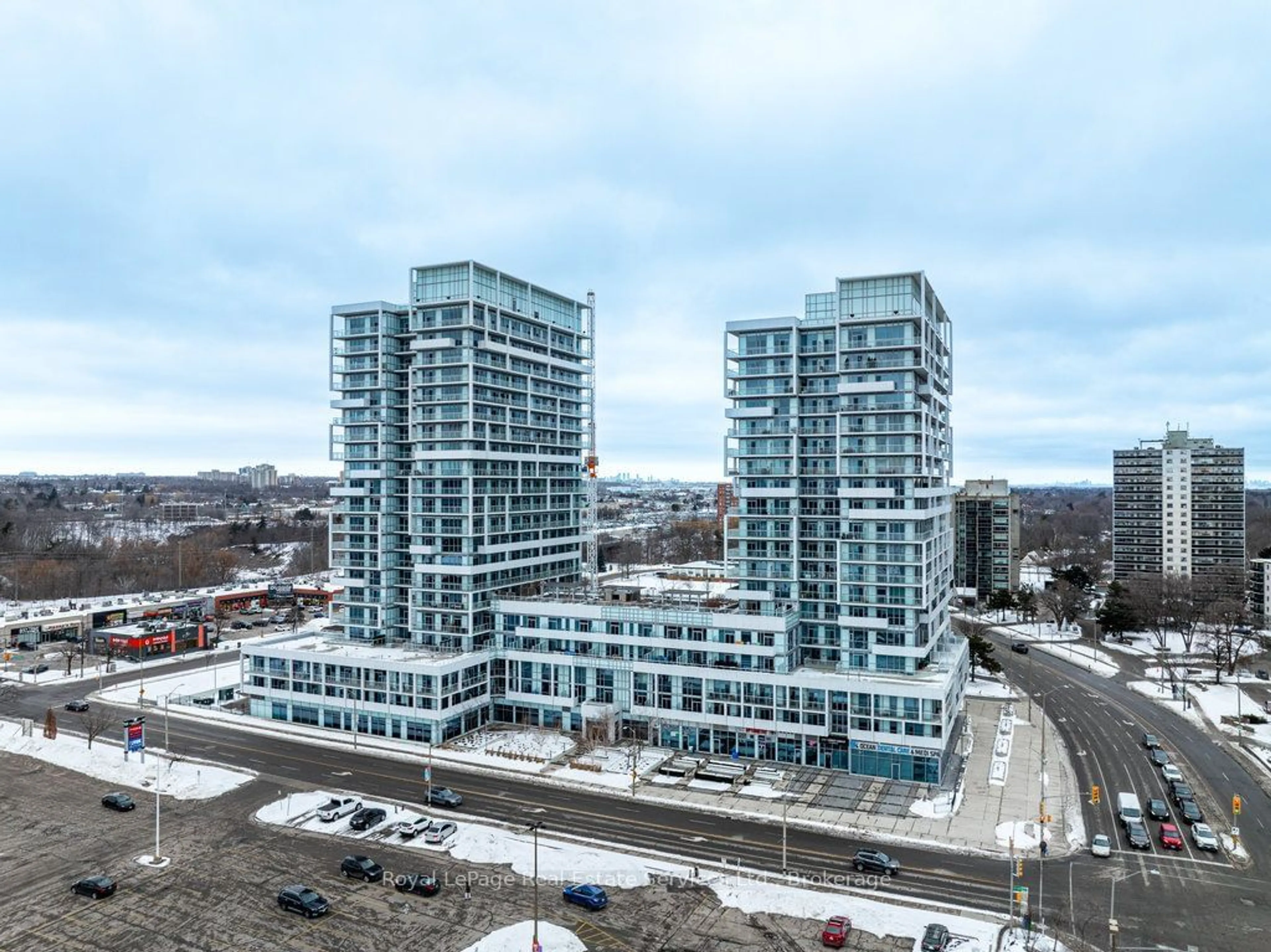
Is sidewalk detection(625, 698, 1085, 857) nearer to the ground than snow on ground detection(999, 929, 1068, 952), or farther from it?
nearer to the ground

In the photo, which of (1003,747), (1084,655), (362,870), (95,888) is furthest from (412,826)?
(1084,655)

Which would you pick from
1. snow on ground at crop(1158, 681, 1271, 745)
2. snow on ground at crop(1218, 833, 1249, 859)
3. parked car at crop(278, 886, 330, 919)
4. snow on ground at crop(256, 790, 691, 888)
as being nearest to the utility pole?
snow on ground at crop(1218, 833, 1249, 859)

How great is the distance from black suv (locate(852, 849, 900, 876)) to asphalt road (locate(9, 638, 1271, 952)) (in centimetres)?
67

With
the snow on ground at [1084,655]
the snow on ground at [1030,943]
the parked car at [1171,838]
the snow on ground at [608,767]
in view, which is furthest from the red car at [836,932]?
the snow on ground at [1084,655]

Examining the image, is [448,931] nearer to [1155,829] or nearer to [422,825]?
[422,825]

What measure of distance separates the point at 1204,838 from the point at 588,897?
46.6 meters

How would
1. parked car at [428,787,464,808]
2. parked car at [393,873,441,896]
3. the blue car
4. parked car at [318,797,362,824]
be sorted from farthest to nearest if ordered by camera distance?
parked car at [428,787,464,808] < parked car at [318,797,362,824] < parked car at [393,873,441,896] < the blue car

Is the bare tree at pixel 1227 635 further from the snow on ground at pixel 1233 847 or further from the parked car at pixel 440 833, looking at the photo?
the parked car at pixel 440 833

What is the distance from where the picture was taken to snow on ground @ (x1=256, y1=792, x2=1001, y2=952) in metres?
48.4

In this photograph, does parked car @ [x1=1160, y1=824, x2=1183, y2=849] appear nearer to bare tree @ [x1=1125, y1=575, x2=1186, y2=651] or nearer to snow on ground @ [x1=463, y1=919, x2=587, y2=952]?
snow on ground @ [x1=463, y1=919, x2=587, y2=952]

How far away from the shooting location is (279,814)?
66.2 metres

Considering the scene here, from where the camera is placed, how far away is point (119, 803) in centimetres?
6812

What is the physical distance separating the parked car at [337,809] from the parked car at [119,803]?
16.3 metres

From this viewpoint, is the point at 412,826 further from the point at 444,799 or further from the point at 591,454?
the point at 591,454
